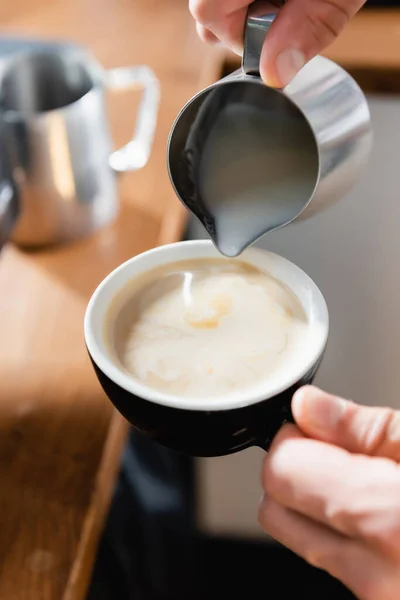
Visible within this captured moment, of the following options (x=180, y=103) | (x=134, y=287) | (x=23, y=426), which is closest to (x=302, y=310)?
(x=134, y=287)

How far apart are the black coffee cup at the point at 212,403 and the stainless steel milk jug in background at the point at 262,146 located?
66 mm

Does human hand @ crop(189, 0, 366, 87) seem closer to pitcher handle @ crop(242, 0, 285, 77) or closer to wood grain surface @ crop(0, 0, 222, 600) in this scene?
pitcher handle @ crop(242, 0, 285, 77)

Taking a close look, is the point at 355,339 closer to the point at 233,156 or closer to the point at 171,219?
the point at 171,219

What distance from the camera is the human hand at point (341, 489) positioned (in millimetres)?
363

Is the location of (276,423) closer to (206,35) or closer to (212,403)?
(212,403)

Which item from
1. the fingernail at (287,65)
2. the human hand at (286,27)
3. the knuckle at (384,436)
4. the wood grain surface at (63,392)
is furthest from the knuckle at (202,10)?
the knuckle at (384,436)

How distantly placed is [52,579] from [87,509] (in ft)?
0.17

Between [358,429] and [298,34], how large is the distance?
0.26 metres

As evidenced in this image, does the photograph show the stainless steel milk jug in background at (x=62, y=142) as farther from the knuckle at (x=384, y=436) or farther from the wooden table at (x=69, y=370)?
the knuckle at (x=384, y=436)

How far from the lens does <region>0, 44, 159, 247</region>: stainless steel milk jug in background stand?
65 cm

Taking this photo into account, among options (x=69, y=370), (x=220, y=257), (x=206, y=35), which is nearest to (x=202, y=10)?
(x=206, y=35)

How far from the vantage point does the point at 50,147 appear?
0.66 m

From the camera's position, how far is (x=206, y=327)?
47 cm

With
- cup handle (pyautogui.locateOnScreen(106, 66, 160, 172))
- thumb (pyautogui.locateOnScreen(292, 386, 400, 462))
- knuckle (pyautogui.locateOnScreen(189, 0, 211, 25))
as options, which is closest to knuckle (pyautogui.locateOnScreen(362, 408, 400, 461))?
thumb (pyautogui.locateOnScreen(292, 386, 400, 462))
